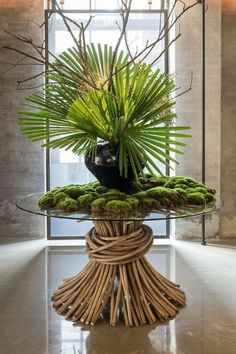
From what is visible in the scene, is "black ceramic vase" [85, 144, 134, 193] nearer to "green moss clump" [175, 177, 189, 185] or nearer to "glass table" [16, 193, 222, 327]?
"glass table" [16, 193, 222, 327]

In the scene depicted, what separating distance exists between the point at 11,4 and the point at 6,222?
208cm

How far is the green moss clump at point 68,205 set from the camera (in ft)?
7.41

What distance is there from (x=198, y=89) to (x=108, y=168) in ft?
6.82

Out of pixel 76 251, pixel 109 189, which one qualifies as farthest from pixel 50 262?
pixel 109 189

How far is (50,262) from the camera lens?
11.6 ft

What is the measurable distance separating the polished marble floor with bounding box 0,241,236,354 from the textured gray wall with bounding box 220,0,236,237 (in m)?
0.51

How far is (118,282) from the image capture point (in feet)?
8.16

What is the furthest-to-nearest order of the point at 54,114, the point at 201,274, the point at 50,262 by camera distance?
the point at 50,262
the point at 201,274
the point at 54,114

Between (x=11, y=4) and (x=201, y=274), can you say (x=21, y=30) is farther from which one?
(x=201, y=274)

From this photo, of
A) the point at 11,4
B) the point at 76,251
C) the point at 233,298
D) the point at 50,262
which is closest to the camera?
the point at 233,298

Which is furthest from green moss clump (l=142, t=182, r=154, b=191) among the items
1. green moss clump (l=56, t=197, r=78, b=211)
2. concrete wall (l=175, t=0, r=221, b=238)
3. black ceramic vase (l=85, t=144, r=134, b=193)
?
concrete wall (l=175, t=0, r=221, b=238)

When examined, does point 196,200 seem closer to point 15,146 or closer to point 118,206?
point 118,206

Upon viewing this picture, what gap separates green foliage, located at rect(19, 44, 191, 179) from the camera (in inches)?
91.6

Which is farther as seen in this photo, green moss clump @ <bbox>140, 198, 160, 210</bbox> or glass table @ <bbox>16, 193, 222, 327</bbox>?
glass table @ <bbox>16, 193, 222, 327</bbox>
